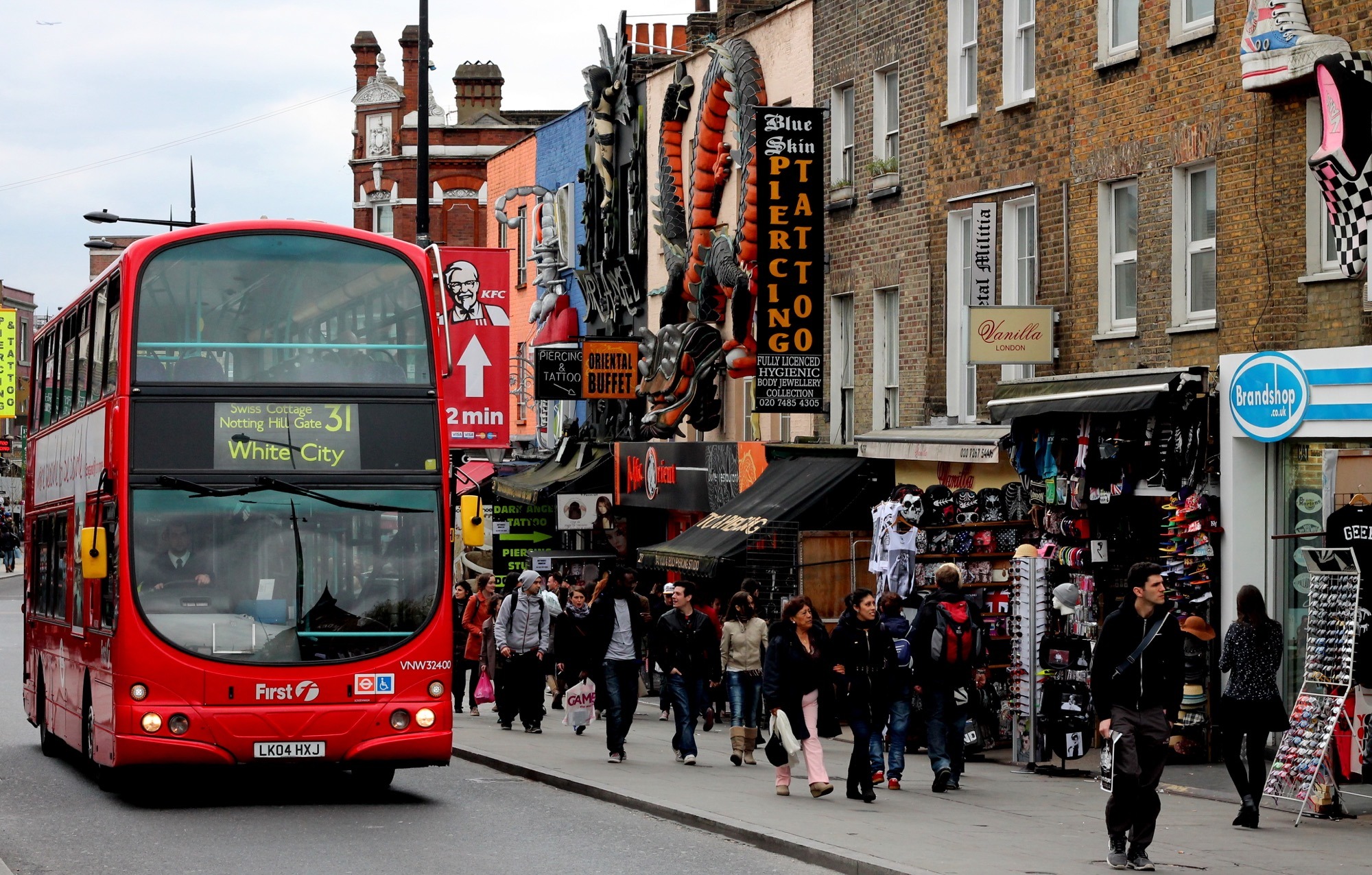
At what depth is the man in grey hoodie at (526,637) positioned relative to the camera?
21781mm

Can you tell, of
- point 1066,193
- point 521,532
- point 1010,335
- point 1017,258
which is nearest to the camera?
point 1010,335

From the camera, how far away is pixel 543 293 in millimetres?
41062

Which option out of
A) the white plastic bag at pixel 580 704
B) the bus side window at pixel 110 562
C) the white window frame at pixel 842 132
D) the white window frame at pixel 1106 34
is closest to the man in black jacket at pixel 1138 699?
the bus side window at pixel 110 562

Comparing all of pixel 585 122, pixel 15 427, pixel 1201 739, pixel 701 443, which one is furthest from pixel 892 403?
pixel 15 427

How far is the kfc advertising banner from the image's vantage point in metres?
28.1

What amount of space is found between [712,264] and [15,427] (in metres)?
114

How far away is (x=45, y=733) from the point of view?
2025 cm

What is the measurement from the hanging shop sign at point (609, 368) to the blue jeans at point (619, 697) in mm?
14745

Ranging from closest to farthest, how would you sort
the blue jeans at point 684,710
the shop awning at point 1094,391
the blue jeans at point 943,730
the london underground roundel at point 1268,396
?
the blue jeans at point 943,730
the london underground roundel at point 1268,396
the shop awning at point 1094,391
the blue jeans at point 684,710

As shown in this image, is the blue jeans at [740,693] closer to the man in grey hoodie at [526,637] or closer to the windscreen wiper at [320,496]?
the man in grey hoodie at [526,637]

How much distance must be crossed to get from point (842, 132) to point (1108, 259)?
6925 mm

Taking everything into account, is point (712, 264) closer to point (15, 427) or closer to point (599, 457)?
point (599, 457)

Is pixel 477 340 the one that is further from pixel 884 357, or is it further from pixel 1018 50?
pixel 1018 50

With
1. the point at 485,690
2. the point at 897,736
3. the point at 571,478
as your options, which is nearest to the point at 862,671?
the point at 897,736
